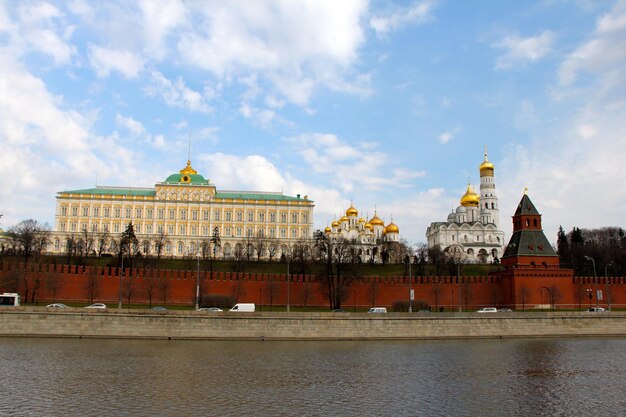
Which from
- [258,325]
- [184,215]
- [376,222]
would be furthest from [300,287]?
[376,222]

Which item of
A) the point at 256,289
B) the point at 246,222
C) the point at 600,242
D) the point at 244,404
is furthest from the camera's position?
the point at 246,222

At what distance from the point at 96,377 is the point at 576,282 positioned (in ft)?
127

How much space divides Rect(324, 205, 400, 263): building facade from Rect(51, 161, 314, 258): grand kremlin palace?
7.23 m

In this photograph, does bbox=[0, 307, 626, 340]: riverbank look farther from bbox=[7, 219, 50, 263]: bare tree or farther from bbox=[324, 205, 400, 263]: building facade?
bbox=[324, 205, 400, 263]: building facade

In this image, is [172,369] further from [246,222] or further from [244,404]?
[246,222]

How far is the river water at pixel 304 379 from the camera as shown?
16.0 meters

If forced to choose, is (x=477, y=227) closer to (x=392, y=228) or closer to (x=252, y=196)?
(x=392, y=228)

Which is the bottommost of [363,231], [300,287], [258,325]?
[258,325]

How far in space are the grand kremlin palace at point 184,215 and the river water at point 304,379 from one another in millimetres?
54137

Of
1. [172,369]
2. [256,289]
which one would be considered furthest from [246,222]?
[172,369]

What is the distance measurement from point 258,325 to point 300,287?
15.1 metres

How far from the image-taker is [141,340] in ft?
100

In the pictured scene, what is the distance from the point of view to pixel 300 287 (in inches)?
1829

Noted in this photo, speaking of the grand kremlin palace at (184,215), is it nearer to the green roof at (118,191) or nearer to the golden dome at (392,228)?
the green roof at (118,191)
